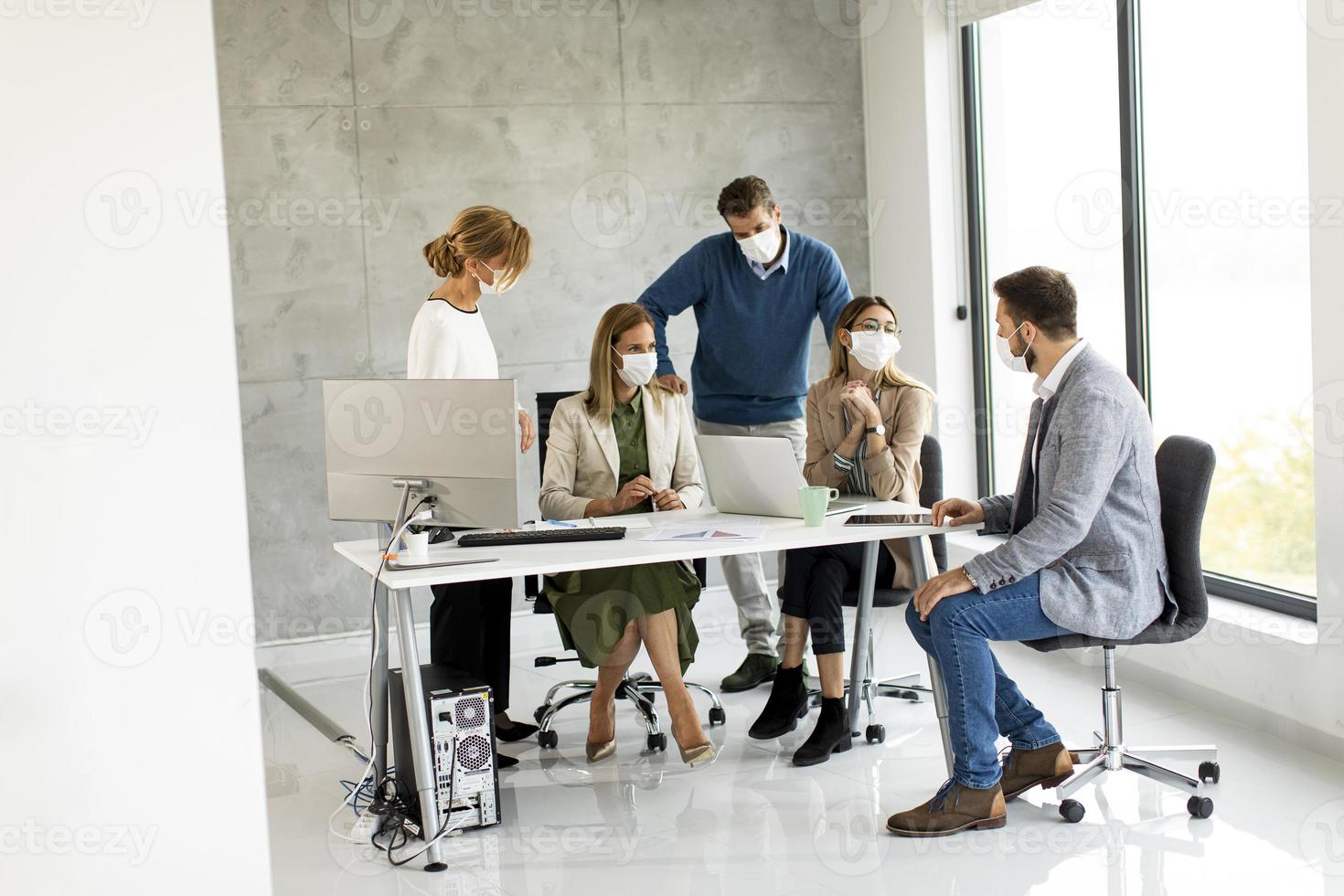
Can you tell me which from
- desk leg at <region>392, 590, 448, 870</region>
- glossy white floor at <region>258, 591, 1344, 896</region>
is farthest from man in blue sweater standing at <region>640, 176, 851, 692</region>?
desk leg at <region>392, 590, 448, 870</region>

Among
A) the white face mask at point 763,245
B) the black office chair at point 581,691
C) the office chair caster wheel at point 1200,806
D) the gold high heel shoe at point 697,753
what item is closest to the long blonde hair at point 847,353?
the white face mask at point 763,245

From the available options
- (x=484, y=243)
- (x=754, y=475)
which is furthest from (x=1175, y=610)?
(x=484, y=243)

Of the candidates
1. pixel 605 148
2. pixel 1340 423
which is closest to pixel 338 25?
pixel 605 148

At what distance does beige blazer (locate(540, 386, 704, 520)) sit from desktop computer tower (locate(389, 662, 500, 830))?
69 centimetres

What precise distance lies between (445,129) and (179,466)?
398cm

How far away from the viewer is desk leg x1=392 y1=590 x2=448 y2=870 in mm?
3078

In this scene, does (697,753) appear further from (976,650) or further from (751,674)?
(976,650)

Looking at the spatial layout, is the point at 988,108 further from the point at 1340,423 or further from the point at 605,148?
the point at 1340,423

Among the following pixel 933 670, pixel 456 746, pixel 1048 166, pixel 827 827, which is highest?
pixel 1048 166

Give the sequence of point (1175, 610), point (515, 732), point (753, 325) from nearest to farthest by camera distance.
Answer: point (1175, 610)
point (515, 732)
point (753, 325)

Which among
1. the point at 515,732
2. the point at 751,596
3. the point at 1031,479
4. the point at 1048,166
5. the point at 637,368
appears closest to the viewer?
the point at 1031,479

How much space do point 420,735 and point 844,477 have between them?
157cm

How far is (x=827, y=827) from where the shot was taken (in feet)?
10.8

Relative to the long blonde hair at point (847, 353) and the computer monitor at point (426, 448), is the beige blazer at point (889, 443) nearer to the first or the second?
the long blonde hair at point (847, 353)
